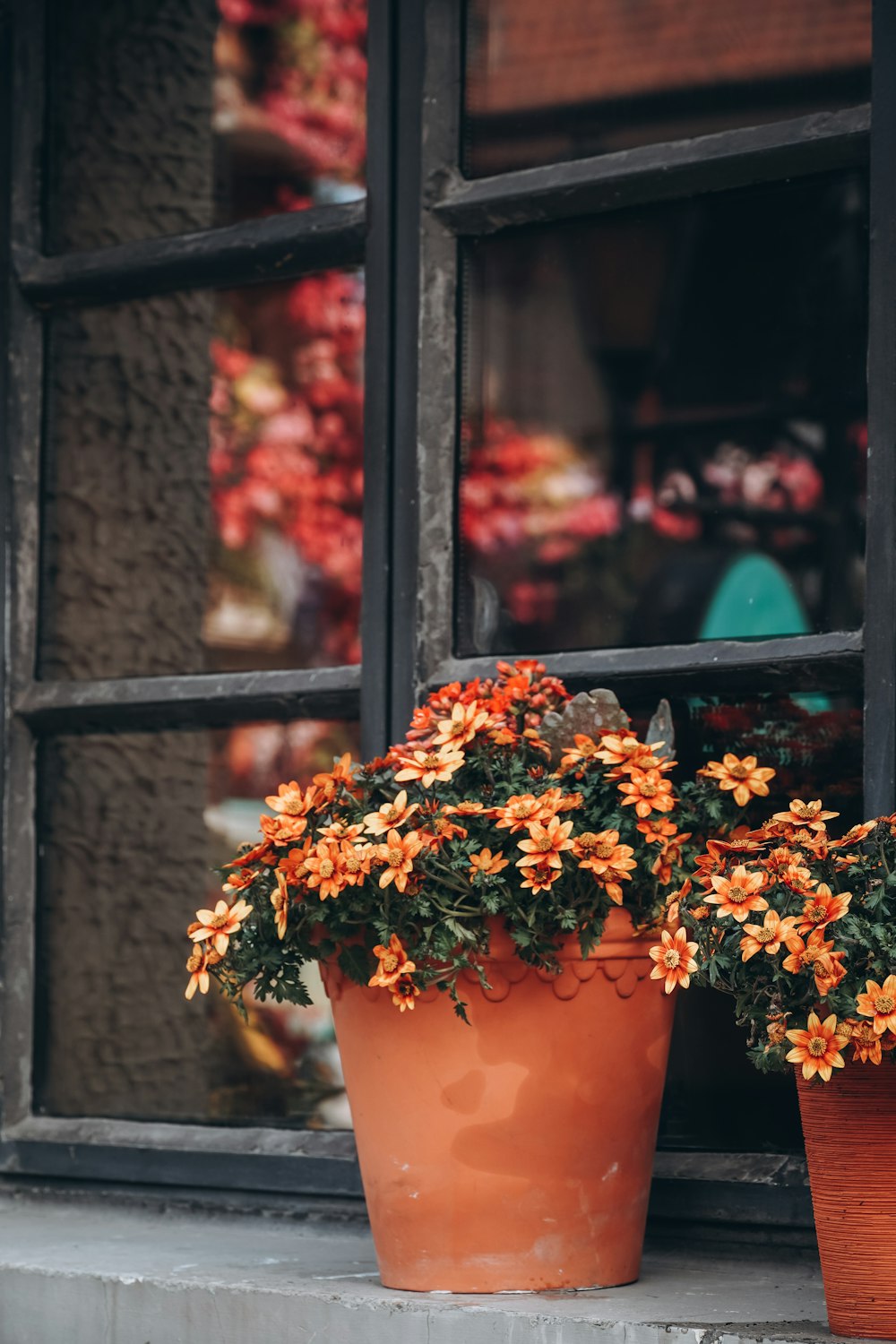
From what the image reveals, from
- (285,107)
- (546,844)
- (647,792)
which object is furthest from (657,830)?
(285,107)

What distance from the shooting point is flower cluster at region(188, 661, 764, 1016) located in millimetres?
1640

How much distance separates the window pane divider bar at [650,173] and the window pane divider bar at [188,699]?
57 centimetres

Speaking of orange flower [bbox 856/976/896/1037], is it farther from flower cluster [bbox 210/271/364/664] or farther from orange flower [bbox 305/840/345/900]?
flower cluster [bbox 210/271/364/664]

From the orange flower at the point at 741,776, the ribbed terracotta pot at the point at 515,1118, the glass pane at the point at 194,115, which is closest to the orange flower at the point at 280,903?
the ribbed terracotta pot at the point at 515,1118

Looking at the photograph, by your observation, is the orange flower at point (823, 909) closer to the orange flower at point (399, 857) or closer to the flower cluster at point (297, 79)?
the orange flower at point (399, 857)

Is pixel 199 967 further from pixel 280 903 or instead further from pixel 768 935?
pixel 768 935

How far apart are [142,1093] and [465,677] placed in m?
0.79

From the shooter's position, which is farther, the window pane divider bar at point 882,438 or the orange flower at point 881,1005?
the window pane divider bar at point 882,438

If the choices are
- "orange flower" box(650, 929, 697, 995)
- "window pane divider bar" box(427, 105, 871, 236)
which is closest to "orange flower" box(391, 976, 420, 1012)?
"orange flower" box(650, 929, 697, 995)

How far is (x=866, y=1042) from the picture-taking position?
1.41 m

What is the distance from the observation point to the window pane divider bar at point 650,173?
1886 millimetres

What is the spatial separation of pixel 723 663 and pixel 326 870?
51 cm

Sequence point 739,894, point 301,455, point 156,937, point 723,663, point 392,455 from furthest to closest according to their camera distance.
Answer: point 301,455 < point 156,937 < point 392,455 < point 723,663 < point 739,894

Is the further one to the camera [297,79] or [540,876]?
[297,79]
